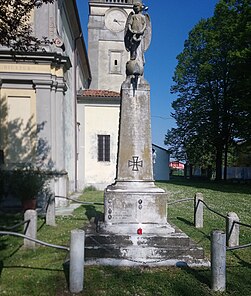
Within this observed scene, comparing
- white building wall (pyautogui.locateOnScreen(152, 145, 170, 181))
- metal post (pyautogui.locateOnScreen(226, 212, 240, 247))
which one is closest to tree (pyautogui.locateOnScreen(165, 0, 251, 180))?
white building wall (pyautogui.locateOnScreen(152, 145, 170, 181))

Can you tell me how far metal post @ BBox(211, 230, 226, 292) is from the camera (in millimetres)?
4320

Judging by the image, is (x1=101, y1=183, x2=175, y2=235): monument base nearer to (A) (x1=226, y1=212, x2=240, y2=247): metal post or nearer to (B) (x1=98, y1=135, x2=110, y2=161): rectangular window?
(A) (x1=226, y1=212, x2=240, y2=247): metal post

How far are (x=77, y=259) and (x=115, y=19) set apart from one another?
1150 inches

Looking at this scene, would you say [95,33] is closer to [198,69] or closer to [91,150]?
[198,69]

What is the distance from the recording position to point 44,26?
514 inches

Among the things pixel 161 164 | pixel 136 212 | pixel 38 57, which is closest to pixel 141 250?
pixel 136 212

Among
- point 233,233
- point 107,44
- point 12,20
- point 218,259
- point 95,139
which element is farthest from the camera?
point 107,44

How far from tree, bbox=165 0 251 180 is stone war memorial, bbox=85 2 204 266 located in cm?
1866

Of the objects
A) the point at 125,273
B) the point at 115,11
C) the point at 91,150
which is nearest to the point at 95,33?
the point at 115,11

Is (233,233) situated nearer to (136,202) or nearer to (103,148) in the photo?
(136,202)

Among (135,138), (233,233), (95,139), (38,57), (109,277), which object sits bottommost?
(109,277)

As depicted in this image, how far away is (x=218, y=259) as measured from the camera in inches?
172

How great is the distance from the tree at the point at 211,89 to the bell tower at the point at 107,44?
7.09 m

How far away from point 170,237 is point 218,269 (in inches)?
62.1
